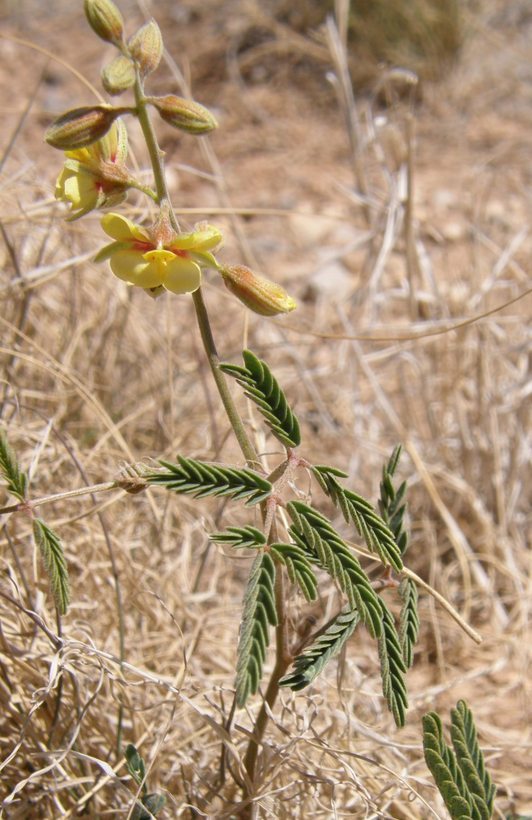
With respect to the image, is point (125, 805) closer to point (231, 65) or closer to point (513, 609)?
point (513, 609)

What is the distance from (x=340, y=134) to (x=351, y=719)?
3027mm

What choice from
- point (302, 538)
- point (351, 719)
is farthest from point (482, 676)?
point (302, 538)

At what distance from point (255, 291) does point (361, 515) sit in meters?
0.24

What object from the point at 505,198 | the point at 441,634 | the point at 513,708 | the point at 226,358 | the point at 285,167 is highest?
the point at 285,167

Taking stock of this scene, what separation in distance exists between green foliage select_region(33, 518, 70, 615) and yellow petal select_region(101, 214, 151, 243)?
0.28 m

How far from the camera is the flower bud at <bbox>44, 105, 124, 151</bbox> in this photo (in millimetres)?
805

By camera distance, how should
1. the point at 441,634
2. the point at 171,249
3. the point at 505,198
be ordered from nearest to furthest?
the point at 171,249 → the point at 441,634 → the point at 505,198

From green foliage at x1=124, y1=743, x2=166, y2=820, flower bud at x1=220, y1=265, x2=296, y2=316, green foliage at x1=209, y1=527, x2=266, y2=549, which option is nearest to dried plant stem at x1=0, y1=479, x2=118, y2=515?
green foliage at x1=209, y1=527, x2=266, y2=549

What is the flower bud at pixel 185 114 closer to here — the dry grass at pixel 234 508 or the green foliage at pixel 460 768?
the dry grass at pixel 234 508

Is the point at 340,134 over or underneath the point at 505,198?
over

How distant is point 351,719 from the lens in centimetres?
116

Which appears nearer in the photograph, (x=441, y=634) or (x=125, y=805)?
(x=125, y=805)

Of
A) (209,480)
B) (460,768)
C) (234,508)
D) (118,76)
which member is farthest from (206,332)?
(234,508)

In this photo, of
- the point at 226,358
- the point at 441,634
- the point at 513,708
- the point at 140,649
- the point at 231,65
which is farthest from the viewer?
the point at 231,65
